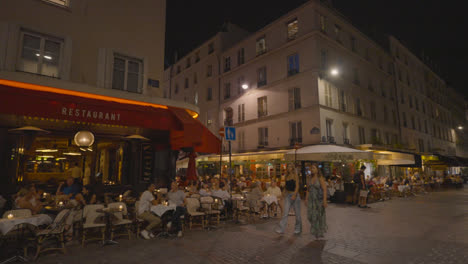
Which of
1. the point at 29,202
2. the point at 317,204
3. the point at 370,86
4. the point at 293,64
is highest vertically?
the point at 293,64

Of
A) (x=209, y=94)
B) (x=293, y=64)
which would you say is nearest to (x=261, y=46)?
(x=293, y=64)

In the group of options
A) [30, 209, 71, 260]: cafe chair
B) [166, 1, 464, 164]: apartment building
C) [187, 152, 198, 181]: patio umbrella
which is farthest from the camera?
[166, 1, 464, 164]: apartment building

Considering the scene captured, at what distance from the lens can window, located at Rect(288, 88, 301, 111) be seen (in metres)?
19.5

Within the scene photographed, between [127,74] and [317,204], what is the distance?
23.9 feet

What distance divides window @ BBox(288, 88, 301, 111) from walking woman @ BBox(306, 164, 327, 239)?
13881 millimetres

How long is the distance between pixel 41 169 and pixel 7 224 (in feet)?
18.4

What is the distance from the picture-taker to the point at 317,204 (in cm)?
602

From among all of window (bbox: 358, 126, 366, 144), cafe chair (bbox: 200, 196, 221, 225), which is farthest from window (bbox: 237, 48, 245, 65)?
cafe chair (bbox: 200, 196, 221, 225)

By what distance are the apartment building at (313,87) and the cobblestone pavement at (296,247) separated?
11.5 metres

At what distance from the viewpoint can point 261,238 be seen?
603cm

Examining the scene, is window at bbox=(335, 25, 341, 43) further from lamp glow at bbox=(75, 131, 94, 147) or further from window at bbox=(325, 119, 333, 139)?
lamp glow at bbox=(75, 131, 94, 147)

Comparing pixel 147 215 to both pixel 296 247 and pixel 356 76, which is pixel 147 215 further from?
pixel 356 76

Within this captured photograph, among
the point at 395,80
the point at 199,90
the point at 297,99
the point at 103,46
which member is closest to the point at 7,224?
the point at 103,46

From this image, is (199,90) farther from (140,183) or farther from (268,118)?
(140,183)
